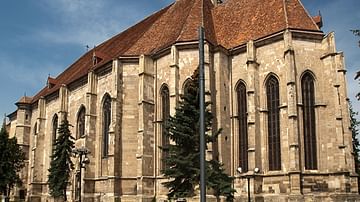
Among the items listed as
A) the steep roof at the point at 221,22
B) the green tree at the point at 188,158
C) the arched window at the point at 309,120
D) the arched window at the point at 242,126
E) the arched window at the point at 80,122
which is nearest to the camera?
the green tree at the point at 188,158

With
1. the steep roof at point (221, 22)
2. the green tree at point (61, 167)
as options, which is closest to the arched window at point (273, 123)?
the steep roof at point (221, 22)

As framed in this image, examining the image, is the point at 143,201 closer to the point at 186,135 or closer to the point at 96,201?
the point at 96,201

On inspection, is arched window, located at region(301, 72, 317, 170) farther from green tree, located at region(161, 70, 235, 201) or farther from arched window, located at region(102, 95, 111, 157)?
arched window, located at region(102, 95, 111, 157)

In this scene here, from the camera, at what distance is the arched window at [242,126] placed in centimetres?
2850

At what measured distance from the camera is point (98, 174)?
33000 mm

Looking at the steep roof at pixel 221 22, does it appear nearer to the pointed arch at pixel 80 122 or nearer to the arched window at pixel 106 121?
the pointed arch at pixel 80 122

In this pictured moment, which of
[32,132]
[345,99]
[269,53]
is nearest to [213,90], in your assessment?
[269,53]

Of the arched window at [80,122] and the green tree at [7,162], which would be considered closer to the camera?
the arched window at [80,122]

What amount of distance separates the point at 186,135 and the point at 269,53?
11481 millimetres

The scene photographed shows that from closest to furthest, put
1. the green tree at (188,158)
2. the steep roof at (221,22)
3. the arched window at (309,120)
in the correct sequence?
the green tree at (188,158) → the arched window at (309,120) → the steep roof at (221,22)

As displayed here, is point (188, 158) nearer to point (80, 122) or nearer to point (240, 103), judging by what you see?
point (240, 103)

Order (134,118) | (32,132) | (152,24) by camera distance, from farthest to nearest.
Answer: (32,132), (152,24), (134,118)

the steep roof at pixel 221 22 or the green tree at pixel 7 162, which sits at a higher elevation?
the steep roof at pixel 221 22

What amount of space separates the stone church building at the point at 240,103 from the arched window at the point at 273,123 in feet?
0.22
